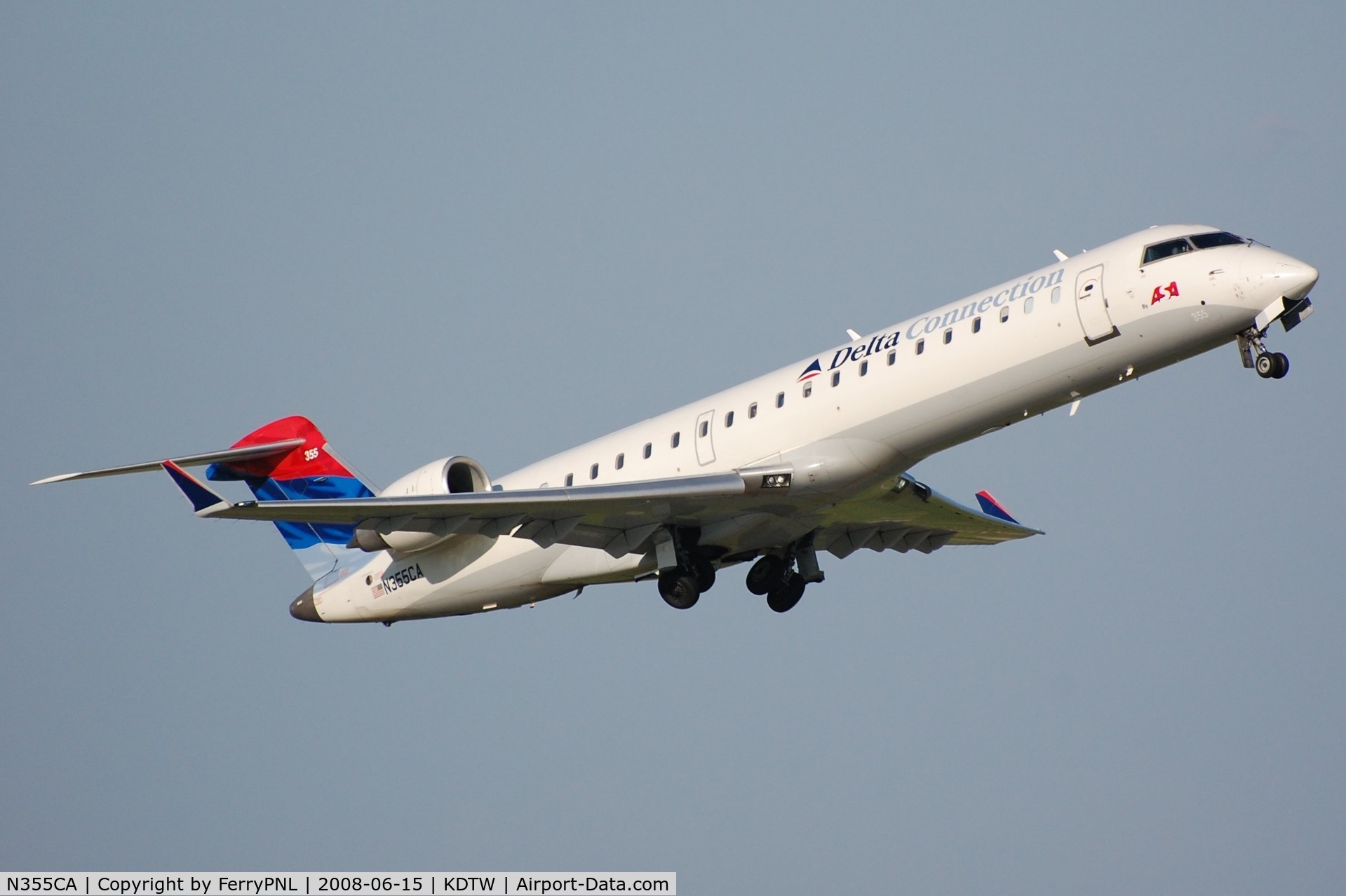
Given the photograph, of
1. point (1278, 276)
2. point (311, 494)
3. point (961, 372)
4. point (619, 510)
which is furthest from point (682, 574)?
point (1278, 276)

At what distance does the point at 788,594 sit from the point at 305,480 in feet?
25.4

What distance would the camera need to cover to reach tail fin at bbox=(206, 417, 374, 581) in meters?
25.0

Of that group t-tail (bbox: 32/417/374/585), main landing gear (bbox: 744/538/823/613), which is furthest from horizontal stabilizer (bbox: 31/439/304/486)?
main landing gear (bbox: 744/538/823/613)

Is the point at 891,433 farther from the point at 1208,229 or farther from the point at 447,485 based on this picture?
the point at 447,485

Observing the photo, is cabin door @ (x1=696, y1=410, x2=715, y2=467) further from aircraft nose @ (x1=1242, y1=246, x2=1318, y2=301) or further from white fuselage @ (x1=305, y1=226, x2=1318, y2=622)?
aircraft nose @ (x1=1242, y1=246, x2=1318, y2=301)

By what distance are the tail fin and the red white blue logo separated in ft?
26.3

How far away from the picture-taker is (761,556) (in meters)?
23.3

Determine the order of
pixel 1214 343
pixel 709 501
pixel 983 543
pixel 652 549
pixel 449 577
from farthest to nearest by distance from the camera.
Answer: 1. pixel 983 543
2. pixel 449 577
3. pixel 652 549
4. pixel 709 501
5. pixel 1214 343

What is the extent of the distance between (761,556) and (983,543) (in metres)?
4.29

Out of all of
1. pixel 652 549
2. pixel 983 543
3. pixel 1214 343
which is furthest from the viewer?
pixel 983 543

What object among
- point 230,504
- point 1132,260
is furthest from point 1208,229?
point 230,504

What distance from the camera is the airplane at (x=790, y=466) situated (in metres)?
18.2

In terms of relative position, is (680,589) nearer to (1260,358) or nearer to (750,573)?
(750,573)

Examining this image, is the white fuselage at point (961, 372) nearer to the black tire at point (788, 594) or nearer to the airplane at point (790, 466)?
the airplane at point (790, 466)
